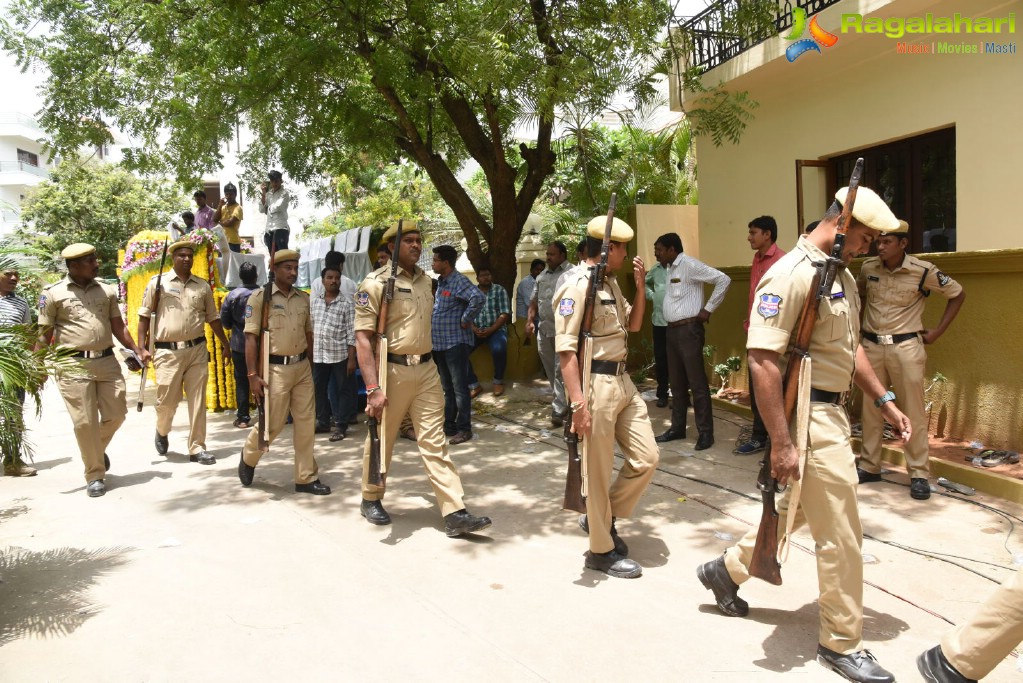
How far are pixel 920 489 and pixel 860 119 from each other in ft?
16.5

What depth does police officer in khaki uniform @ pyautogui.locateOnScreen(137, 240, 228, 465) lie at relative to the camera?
23.9 ft

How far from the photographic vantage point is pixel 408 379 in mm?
5172

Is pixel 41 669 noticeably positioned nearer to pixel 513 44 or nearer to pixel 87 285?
pixel 87 285

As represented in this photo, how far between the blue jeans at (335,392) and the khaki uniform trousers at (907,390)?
16.0 feet

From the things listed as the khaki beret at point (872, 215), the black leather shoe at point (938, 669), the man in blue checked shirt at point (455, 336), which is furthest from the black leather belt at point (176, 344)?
the black leather shoe at point (938, 669)

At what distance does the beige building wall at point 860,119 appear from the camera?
7.39 metres

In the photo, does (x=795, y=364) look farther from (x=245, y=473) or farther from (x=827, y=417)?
(x=245, y=473)

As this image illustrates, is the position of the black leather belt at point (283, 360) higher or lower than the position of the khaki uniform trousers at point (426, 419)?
higher

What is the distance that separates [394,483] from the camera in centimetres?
639

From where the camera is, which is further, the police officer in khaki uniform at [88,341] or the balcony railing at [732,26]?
the balcony railing at [732,26]

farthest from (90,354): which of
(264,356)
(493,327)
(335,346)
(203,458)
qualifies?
(493,327)

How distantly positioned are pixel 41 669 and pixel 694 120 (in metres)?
9.89

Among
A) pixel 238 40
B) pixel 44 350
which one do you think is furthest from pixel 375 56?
pixel 44 350

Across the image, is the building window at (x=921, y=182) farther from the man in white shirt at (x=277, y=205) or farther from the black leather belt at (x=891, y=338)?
the man in white shirt at (x=277, y=205)
